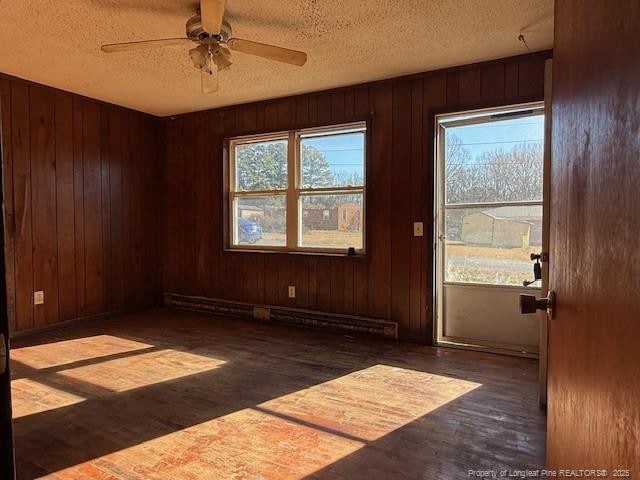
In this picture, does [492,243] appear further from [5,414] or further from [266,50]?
[5,414]

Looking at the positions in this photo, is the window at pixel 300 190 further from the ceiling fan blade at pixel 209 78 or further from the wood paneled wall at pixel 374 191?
the ceiling fan blade at pixel 209 78

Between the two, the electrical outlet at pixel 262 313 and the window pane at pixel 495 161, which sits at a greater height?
the window pane at pixel 495 161

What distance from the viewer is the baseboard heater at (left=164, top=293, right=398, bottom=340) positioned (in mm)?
3887

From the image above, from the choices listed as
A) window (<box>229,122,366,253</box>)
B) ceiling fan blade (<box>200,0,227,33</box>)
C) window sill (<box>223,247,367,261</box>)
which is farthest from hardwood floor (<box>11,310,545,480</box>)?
ceiling fan blade (<box>200,0,227,33</box>)

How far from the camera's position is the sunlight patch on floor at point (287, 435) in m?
1.79

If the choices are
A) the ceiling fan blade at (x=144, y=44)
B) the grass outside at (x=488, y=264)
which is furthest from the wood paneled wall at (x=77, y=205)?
the grass outside at (x=488, y=264)

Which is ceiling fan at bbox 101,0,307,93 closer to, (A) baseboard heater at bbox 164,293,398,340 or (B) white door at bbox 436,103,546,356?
(B) white door at bbox 436,103,546,356

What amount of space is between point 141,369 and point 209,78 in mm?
2180

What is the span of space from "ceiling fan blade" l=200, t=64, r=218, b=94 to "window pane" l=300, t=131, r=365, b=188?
1.52m

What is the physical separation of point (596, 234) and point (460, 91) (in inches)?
130

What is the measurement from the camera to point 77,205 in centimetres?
436

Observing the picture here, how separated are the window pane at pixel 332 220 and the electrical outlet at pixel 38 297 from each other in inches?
105

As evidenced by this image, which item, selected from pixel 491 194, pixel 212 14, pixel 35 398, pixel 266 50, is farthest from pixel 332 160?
pixel 35 398

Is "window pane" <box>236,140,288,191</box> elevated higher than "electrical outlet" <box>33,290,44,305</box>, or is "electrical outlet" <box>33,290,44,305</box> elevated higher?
"window pane" <box>236,140,288,191</box>
